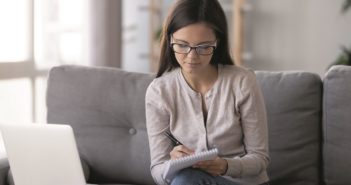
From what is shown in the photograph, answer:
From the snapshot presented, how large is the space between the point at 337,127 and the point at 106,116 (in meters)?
0.81

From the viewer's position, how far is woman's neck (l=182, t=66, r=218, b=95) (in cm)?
157

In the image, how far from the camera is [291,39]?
3.90 meters

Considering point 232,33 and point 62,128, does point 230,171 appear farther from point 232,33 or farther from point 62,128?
point 232,33

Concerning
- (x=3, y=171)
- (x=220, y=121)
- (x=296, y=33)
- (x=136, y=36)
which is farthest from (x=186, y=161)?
(x=136, y=36)

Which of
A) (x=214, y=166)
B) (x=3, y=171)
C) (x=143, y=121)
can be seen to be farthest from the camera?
(x=143, y=121)

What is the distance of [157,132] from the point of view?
1.56m

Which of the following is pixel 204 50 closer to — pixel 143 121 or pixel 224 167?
pixel 224 167

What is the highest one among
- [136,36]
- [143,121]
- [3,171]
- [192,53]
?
[192,53]

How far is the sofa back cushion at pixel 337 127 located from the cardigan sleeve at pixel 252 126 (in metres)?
0.35

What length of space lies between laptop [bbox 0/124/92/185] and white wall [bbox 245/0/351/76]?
9.14 ft

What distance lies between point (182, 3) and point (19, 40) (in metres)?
1.15

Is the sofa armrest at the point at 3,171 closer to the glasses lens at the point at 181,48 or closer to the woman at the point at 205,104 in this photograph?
the woman at the point at 205,104

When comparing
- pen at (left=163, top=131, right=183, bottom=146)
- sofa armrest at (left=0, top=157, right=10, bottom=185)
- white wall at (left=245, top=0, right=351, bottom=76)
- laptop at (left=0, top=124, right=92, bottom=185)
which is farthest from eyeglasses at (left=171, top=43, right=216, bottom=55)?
white wall at (left=245, top=0, right=351, bottom=76)

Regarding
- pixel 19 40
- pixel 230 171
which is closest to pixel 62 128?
pixel 230 171
